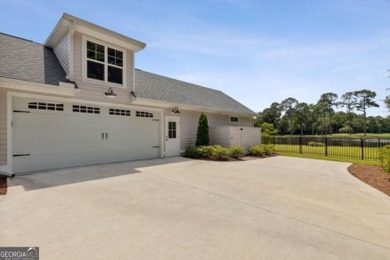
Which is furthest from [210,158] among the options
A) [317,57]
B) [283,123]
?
[283,123]

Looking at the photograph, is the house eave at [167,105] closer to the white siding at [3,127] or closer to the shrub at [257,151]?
the shrub at [257,151]

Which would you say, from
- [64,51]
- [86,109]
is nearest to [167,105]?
[86,109]

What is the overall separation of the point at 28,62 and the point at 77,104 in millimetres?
2155

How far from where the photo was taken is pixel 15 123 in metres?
6.66

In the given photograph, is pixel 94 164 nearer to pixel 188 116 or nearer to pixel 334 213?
pixel 188 116

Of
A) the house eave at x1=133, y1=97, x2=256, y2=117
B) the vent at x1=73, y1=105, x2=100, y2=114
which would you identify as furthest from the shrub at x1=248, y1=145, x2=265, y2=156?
the vent at x1=73, y1=105, x2=100, y2=114

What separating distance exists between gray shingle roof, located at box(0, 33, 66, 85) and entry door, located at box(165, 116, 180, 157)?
17.0 ft

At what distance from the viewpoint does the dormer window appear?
8305 mm

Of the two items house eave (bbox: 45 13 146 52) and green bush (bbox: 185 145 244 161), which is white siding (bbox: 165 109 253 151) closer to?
green bush (bbox: 185 145 244 161)

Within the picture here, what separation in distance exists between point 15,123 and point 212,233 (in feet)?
23.2

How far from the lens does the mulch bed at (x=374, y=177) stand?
618 centimetres

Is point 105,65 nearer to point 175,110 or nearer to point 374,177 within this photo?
point 175,110

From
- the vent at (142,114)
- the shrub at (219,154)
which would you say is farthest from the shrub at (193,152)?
the vent at (142,114)

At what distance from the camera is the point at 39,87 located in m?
6.83
